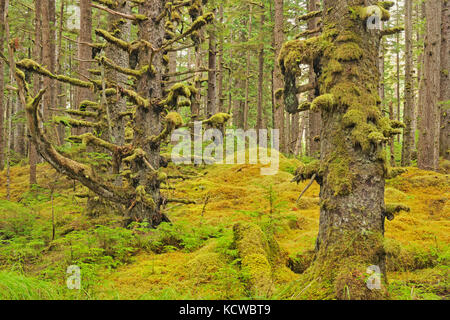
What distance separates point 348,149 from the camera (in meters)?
3.46

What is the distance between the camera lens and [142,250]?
505 cm

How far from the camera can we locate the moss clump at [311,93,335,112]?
139 inches

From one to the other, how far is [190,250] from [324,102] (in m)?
3.25

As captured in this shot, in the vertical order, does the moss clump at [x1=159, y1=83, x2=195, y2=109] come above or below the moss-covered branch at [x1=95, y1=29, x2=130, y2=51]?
below

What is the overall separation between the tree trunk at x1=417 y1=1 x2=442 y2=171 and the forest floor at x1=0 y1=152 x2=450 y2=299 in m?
2.56

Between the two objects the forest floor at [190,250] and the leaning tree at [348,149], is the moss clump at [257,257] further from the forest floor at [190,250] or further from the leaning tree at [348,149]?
the leaning tree at [348,149]

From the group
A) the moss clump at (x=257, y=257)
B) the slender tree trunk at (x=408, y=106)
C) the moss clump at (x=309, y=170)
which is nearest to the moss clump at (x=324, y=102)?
the moss clump at (x=309, y=170)

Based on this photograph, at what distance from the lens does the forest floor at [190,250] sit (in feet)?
11.0

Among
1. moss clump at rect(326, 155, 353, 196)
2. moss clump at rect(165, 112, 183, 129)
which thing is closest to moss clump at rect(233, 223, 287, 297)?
moss clump at rect(326, 155, 353, 196)

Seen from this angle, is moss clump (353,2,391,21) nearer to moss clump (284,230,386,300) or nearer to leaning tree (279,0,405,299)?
leaning tree (279,0,405,299)

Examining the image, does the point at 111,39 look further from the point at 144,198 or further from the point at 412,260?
the point at 412,260
